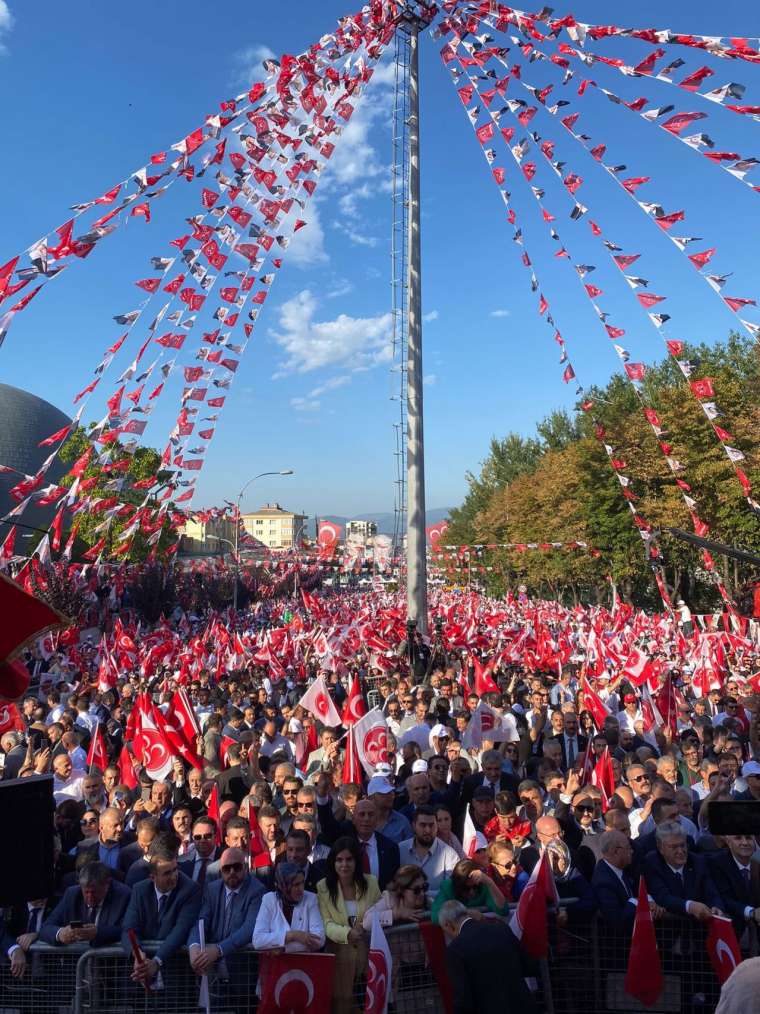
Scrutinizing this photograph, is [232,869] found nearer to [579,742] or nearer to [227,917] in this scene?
[227,917]

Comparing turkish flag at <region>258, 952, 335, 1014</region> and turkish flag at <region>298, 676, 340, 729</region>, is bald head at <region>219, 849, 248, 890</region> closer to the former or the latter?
turkish flag at <region>258, 952, 335, 1014</region>

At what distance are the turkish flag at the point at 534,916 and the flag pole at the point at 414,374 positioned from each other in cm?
1325

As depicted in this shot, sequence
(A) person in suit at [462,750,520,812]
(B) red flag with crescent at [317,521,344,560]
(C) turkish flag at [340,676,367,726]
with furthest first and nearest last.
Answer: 1. (B) red flag with crescent at [317,521,344,560]
2. (C) turkish flag at [340,676,367,726]
3. (A) person in suit at [462,750,520,812]

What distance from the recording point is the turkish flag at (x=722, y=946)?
4.91 m

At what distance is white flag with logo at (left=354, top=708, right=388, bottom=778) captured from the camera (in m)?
9.25

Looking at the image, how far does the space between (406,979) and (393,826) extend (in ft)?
6.90

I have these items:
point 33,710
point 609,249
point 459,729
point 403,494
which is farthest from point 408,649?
point 609,249

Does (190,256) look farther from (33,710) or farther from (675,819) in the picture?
(675,819)

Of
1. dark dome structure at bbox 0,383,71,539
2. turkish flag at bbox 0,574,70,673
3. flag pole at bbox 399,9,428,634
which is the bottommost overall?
turkish flag at bbox 0,574,70,673

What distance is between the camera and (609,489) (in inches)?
1569

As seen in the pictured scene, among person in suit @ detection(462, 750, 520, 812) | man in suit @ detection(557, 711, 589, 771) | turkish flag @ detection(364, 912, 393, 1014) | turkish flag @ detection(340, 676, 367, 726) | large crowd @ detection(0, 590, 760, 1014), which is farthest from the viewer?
turkish flag @ detection(340, 676, 367, 726)

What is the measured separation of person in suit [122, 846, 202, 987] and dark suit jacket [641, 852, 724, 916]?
2.96 meters

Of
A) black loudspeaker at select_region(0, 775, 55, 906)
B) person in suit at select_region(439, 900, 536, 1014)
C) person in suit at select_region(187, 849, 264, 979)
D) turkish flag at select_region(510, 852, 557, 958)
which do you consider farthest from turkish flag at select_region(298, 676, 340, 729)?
black loudspeaker at select_region(0, 775, 55, 906)

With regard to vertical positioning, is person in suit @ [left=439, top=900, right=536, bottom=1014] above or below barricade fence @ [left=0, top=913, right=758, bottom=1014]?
above
